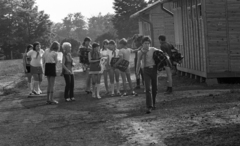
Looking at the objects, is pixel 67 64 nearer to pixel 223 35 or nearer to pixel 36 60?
pixel 36 60

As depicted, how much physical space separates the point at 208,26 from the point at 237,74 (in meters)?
1.77

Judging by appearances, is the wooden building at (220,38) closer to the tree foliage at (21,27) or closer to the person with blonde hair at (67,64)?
the person with blonde hair at (67,64)

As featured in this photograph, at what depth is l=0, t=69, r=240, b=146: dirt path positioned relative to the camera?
26.1 ft

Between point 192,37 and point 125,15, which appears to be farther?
point 125,15

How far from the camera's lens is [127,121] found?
998 cm

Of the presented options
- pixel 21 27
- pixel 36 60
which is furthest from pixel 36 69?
pixel 21 27

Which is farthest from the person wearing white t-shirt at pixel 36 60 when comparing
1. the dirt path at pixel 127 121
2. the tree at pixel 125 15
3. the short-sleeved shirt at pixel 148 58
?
the tree at pixel 125 15

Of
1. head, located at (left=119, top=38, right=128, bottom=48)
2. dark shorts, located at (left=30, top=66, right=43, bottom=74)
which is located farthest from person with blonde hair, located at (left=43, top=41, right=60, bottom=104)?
dark shorts, located at (left=30, top=66, right=43, bottom=74)

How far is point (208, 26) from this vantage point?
53.6ft

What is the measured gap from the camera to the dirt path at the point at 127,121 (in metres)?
7.96

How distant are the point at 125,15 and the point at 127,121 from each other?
83546 millimetres

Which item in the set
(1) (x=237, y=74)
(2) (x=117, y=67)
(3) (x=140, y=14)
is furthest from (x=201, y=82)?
(3) (x=140, y=14)

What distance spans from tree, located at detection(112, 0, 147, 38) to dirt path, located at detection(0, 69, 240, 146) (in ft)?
253

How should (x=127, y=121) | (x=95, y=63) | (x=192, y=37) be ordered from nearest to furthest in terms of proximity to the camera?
1. (x=127, y=121)
2. (x=95, y=63)
3. (x=192, y=37)
